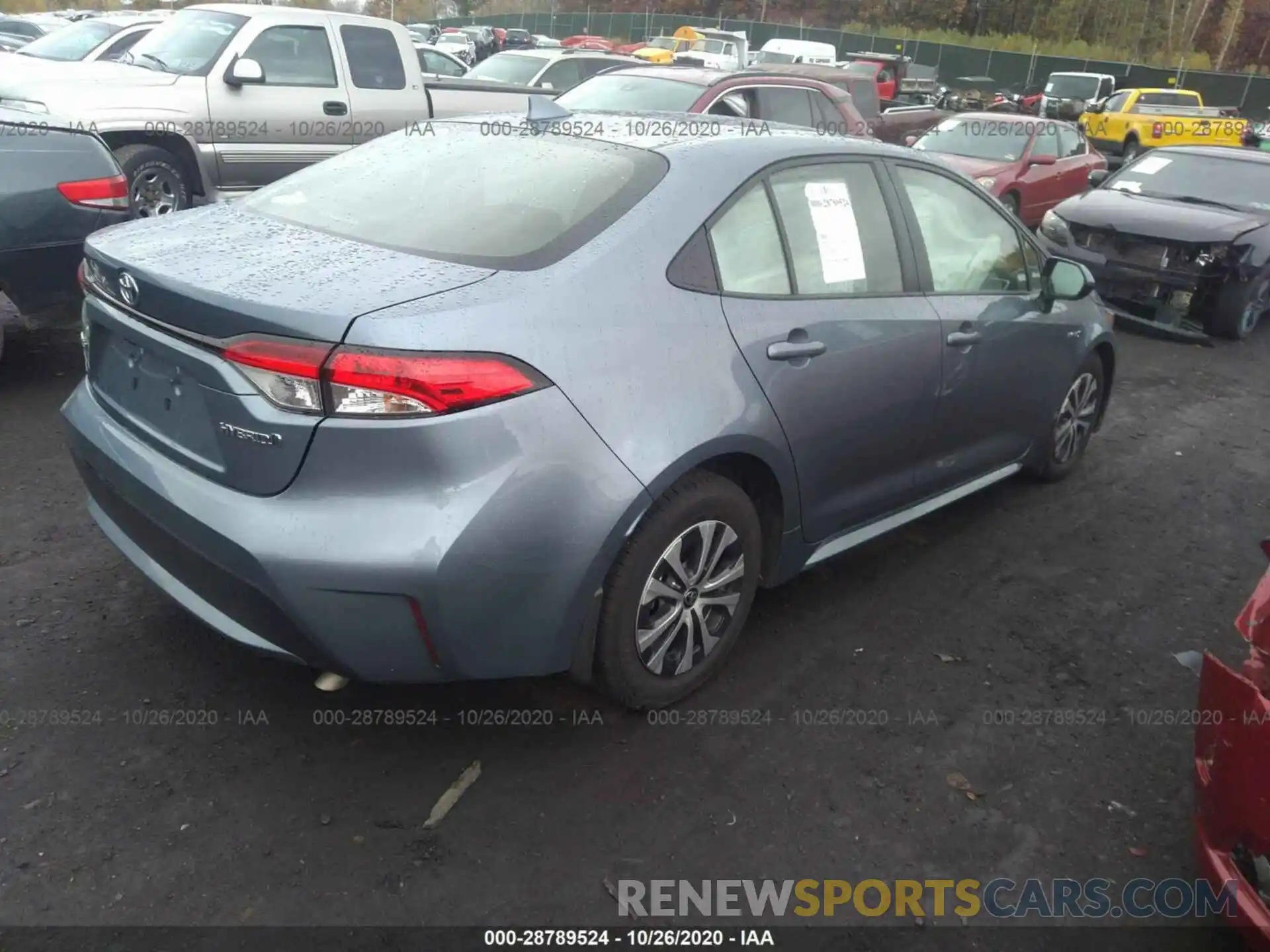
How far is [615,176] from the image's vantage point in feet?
10.1

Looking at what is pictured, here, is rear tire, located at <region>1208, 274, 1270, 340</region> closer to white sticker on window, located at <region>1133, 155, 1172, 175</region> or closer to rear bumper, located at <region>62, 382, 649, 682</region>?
white sticker on window, located at <region>1133, 155, 1172, 175</region>

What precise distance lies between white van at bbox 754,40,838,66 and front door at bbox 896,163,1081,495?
27168 millimetres

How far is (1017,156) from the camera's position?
37.6 feet

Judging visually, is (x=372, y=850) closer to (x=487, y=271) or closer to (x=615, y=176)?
(x=487, y=271)

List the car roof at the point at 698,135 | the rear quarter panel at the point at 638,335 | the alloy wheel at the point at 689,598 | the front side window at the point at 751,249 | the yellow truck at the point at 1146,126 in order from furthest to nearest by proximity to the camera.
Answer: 1. the yellow truck at the point at 1146,126
2. the car roof at the point at 698,135
3. the front side window at the point at 751,249
4. the alloy wheel at the point at 689,598
5. the rear quarter panel at the point at 638,335

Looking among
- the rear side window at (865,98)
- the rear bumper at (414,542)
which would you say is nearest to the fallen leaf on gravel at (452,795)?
the rear bumper at (414,542)

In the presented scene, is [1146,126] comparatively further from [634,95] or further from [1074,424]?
[1074,424]

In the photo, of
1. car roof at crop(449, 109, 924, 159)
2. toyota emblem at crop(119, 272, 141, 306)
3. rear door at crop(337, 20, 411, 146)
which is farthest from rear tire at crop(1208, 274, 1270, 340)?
toyota emblem at crop(119, 272, 141, 306)

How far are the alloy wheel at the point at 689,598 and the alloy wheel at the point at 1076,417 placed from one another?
241 cm

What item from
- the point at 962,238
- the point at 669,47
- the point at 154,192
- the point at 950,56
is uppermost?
the point at 962,238

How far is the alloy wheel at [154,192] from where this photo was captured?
25.9 feet

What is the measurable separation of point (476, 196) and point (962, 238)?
2008 mm

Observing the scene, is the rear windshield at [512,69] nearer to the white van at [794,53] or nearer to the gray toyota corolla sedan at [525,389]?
the gray toyota corolla sedan at [525,389]

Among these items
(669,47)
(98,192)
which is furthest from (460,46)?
(98,192)
